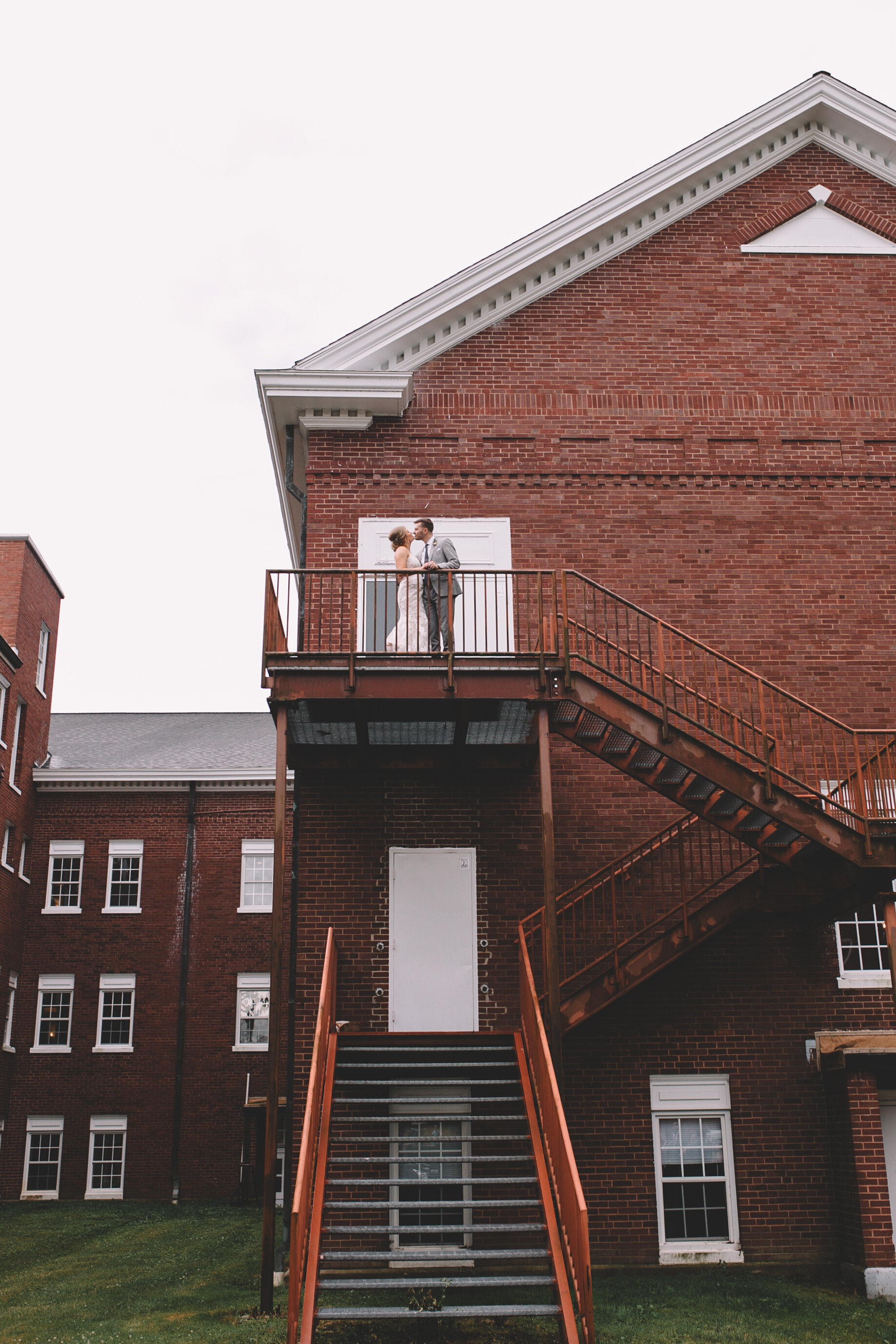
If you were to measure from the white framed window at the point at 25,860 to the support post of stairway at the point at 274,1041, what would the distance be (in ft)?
59.0

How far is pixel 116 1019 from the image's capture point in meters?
27.1

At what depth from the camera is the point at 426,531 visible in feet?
40.9

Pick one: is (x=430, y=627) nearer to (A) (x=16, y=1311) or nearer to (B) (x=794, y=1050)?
Answer: (B) (x=794, y=1050)

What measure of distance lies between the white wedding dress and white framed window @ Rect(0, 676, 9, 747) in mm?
16884

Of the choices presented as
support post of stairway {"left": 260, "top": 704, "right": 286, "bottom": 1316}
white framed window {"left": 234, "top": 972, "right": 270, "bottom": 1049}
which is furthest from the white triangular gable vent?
white framed window {"left": 234, "top": 972, "right": 270, "bottom": 1049}

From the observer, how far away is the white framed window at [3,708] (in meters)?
26.5

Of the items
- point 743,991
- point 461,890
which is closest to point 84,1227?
point 461,890

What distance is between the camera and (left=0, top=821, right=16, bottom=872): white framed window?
26.4 metres

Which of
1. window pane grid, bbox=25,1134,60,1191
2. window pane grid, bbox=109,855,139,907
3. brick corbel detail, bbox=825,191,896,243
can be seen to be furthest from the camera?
window pane grid, bbox=109,855,139,907

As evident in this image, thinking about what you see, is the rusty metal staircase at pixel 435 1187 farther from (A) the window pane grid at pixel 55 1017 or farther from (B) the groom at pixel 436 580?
(A) the window pane grid at pixel 55 1017

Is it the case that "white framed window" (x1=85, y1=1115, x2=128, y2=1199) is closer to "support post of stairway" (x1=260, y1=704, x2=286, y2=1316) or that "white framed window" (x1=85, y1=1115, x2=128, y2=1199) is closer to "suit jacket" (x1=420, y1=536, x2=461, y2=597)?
"support post of stairway" (x1=260, y1=704, x2=286, y2=1316)

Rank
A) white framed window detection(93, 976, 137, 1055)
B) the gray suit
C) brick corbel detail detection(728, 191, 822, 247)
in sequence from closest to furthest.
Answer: the gray suit, brick corbel detail detection(728, 191, 822, 247), white framed window detection(93, 976, 137, 1055)

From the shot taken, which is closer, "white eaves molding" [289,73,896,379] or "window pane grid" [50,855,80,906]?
"white eaves molding" [289,73,896,379]

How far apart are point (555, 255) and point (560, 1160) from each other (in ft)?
35.8
